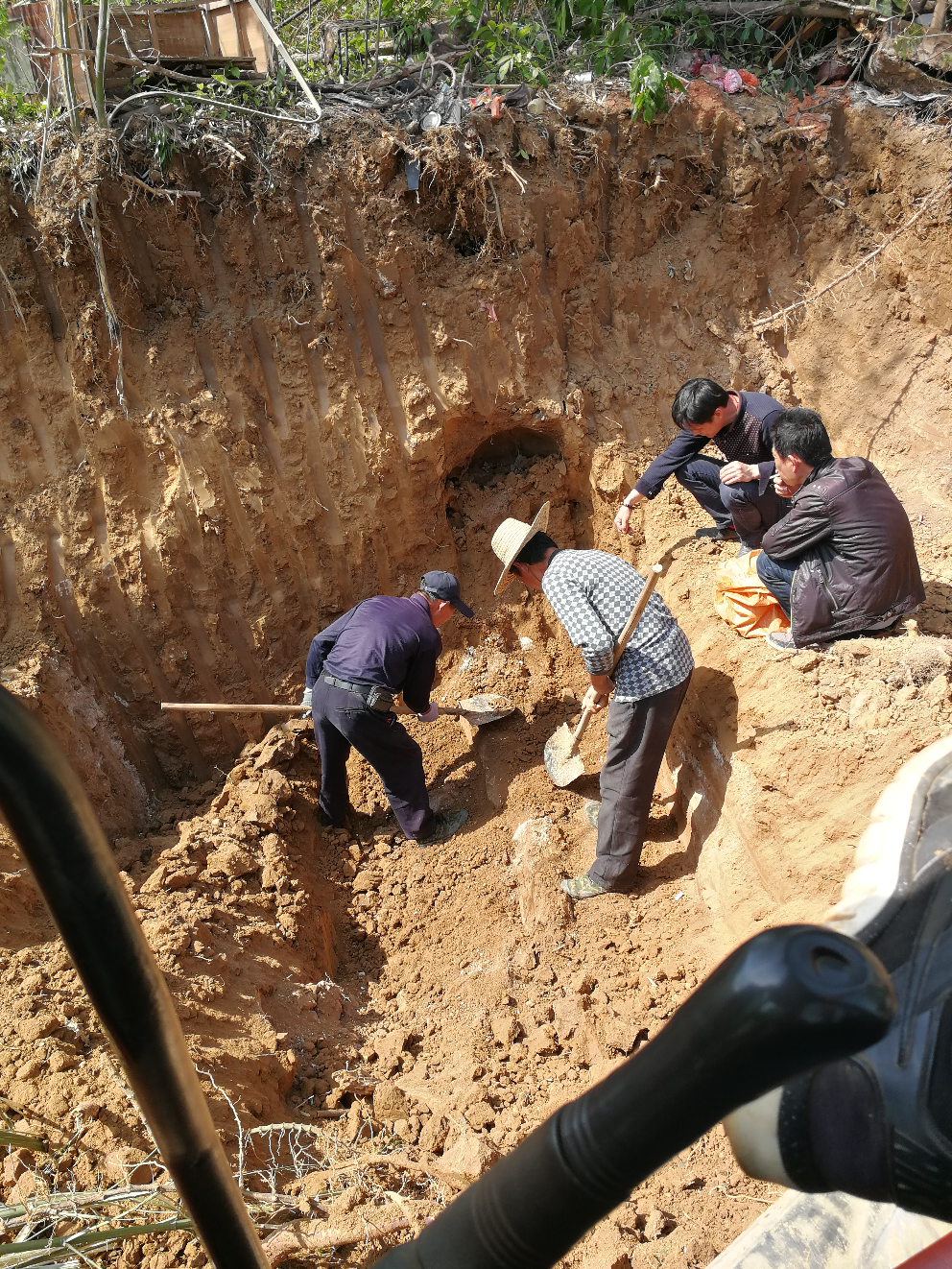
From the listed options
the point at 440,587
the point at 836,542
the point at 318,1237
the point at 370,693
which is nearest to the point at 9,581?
the point at 370,693

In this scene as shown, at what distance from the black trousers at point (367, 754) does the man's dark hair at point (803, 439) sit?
102 inches

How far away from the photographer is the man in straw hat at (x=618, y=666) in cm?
382

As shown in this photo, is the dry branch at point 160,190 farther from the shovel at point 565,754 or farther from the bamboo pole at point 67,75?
the shovel at point 565,754

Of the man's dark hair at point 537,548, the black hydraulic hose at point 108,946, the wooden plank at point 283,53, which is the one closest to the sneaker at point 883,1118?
the black hydraulic hose at point 108,946

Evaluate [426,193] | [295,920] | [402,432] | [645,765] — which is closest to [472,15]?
[426,193]

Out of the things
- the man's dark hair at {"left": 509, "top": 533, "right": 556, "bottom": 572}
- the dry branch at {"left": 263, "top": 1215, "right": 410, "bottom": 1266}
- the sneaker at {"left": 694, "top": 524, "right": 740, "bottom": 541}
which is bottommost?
the dry branch at {"left": 263, "top": 1215, "right": 410, "bottom": 1266}

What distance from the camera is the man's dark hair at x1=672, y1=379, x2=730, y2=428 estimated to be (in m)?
4.33

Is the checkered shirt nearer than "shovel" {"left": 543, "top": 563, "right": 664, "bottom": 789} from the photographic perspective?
Yes

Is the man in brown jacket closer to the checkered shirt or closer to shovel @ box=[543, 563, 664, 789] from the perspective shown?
the checkered shirt

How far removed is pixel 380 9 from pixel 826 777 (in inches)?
225

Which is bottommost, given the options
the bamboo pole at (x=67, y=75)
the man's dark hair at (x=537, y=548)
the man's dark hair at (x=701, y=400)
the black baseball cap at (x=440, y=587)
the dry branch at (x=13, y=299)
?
the black baseball cap at (x=440, y=587)

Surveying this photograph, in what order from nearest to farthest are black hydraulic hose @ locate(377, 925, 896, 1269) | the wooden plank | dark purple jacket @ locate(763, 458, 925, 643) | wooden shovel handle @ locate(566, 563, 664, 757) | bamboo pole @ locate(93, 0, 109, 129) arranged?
black hydraulic hose @ locate(377, 925, 896, 1269) → wooden shovel handle @ locate(566, 563, 664, 757) → dark purple jacket @ locate(763, 458, 925, 643) → bamboo pole @ locate(93, 0, 109, 129) → the wooden plank

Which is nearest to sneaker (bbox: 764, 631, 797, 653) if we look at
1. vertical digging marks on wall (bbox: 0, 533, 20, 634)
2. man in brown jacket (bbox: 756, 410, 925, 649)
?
man in brown jacket (bbox: 756, 410, 925, 649)

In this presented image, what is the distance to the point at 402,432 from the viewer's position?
5176mm
